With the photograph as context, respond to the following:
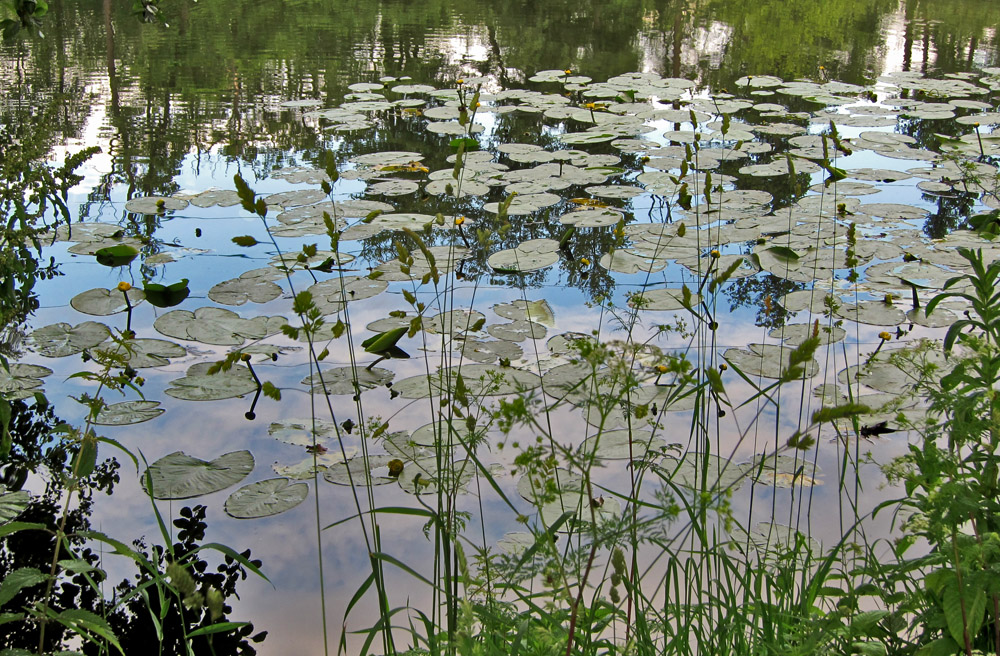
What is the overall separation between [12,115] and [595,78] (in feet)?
14.0

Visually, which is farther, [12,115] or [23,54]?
[23,54]

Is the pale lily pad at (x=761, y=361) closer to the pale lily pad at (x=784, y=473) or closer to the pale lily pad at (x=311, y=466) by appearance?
the pale lily pad at (x=784, y=473)

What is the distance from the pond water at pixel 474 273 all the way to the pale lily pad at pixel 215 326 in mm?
13

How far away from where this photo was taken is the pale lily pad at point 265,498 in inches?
76.9

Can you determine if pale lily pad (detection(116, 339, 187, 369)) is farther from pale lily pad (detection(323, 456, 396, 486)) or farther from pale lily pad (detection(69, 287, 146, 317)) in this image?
pale lily pad (detection(323, 456, 396, 486))

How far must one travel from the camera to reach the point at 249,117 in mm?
5465

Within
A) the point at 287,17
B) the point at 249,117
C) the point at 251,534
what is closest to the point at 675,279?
the point at 251,534

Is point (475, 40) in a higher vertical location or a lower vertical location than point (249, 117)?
higher

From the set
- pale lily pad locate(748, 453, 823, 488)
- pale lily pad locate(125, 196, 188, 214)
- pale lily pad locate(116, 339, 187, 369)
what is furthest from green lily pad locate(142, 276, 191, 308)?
pale lily pad locate(748, 453, 823, 488)

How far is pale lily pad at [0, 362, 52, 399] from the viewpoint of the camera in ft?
7.65

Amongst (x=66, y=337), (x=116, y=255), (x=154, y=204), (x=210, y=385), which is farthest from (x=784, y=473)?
(x=154, y=204)

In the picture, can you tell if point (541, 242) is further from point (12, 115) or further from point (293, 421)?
point (12, 115)

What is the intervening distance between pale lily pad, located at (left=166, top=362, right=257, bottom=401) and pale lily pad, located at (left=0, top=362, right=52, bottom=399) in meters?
0.38

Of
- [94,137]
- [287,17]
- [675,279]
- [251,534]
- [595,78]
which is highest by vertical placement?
[287,17]
